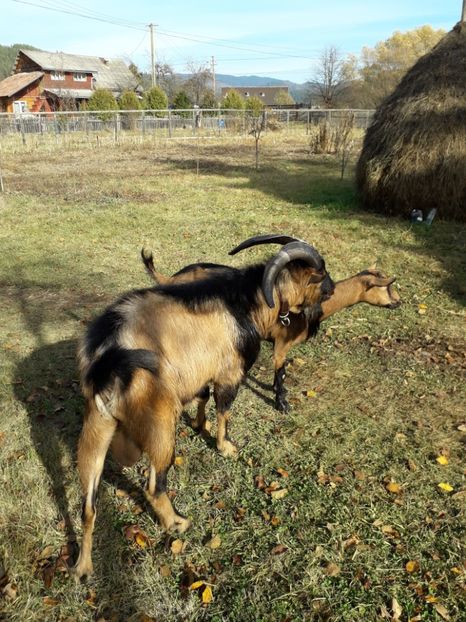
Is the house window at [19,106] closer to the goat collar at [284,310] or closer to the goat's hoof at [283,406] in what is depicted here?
the goat's hoof at [283,406]

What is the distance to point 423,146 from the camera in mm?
12570

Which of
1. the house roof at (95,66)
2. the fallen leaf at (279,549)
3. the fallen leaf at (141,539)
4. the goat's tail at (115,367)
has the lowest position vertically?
the fallen leaf at (141,539)

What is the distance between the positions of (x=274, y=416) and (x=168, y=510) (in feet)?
6.05

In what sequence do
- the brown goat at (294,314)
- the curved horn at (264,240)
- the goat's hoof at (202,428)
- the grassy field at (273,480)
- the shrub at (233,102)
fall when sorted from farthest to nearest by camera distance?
the shrub at (233,102)
the goat's hoof at (202,428)
the brown goat at (294,314)
the curved horn at (264,240)
the grassy field at (273,480)

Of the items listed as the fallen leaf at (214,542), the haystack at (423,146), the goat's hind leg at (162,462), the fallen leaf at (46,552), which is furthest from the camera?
the haystack at (423,146)

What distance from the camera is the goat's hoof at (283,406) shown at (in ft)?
17.7

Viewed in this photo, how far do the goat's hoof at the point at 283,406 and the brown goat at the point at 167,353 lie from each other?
983mm

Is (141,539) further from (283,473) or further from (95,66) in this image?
(95,66)

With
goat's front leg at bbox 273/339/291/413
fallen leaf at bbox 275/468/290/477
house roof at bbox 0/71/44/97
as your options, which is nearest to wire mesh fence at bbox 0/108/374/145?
house roof at bbox 0/71/44/97

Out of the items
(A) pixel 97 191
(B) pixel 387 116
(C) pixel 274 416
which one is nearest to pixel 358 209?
(B) pixel 387 116

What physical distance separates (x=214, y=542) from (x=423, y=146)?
1171cm

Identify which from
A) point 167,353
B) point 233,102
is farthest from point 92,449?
point 233,102

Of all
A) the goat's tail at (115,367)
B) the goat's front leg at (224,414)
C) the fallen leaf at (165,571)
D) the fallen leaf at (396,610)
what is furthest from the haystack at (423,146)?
the fallen leaf at (165,571)

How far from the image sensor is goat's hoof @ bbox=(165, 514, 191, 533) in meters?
3.82
